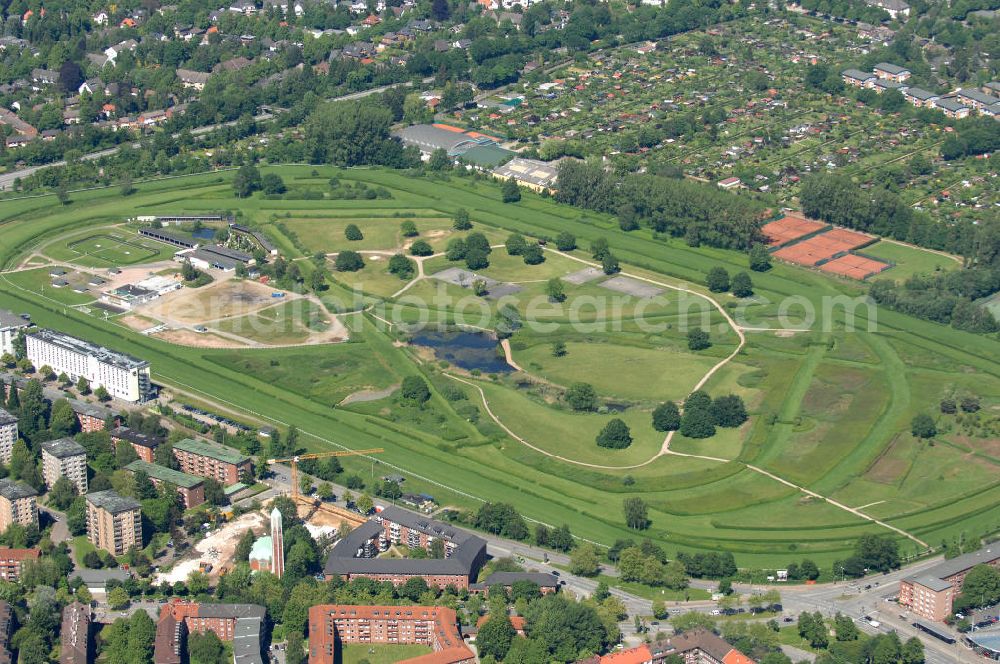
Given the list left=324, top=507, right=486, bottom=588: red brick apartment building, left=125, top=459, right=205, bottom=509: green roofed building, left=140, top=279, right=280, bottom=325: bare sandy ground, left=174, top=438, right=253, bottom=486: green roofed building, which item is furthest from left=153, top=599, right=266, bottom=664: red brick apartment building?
left=140, top=279, right=280, bottom=325: bare sandy ground

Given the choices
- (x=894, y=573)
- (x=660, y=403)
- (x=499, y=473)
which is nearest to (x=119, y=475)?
(x=499, y=473)

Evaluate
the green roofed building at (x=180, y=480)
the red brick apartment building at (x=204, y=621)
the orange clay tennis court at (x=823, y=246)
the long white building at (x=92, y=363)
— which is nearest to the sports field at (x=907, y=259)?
the orange clay tennis court at (x=823, y=246)

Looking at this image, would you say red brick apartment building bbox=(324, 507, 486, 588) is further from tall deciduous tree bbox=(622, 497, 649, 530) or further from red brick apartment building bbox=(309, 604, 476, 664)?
tall deciduous tree bbox=(622, 497, 649, 530)

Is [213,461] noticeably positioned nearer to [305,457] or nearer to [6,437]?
[305,457]

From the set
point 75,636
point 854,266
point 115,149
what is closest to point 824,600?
point 75,636

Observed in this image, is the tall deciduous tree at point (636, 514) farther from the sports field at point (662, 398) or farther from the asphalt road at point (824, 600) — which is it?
the asphalt road at point (824, 600)

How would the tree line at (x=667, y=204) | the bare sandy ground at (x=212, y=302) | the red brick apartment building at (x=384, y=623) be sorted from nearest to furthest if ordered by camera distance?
the red brick apartment building at (x=384, y=623)
the bare sandy ground at (x=212, y=302)
the tree line at (x=667, y=204)

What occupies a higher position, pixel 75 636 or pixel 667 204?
pixel 667 204
